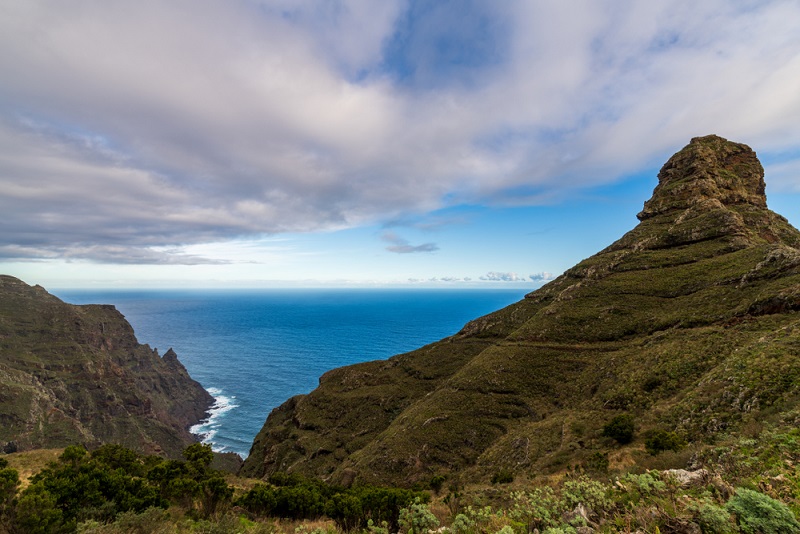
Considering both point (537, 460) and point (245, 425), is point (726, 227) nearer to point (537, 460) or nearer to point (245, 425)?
point (537, 460)

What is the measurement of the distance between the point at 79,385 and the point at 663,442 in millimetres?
179305

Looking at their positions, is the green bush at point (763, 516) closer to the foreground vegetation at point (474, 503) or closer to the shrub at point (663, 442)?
the foreground vegetation at point (474, 503)

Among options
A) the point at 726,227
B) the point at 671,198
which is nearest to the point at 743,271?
the point at 726,227

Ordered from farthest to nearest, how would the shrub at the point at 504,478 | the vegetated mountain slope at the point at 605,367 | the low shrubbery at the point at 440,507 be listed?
the vegetated mountain slope at the point at 605,367 → the shrub at the point at 504,478 → the low shrubbery at the point at 440,507

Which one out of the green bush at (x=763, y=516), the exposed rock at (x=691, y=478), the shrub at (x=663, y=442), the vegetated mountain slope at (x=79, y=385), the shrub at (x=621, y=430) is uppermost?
the green bush at (x=763, y=516)

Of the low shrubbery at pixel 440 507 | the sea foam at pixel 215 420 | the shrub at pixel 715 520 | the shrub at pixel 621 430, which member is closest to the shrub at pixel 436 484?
the low shrubbery at pixel 440 507

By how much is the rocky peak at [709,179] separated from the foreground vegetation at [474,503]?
97349mm

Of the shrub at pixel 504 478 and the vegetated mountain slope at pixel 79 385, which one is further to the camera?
the vegetated mountain slope at pixel 79 385

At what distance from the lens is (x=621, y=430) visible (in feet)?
108

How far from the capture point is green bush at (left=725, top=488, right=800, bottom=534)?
303 inches

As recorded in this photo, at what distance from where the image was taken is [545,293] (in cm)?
9488

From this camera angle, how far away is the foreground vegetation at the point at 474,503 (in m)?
9.23

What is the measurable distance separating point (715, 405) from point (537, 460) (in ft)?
58.3

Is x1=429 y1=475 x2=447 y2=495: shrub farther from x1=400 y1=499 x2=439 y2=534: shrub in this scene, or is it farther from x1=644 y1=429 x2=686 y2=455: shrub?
x1=400 y1=499 x2=439 y2=534: shrub
